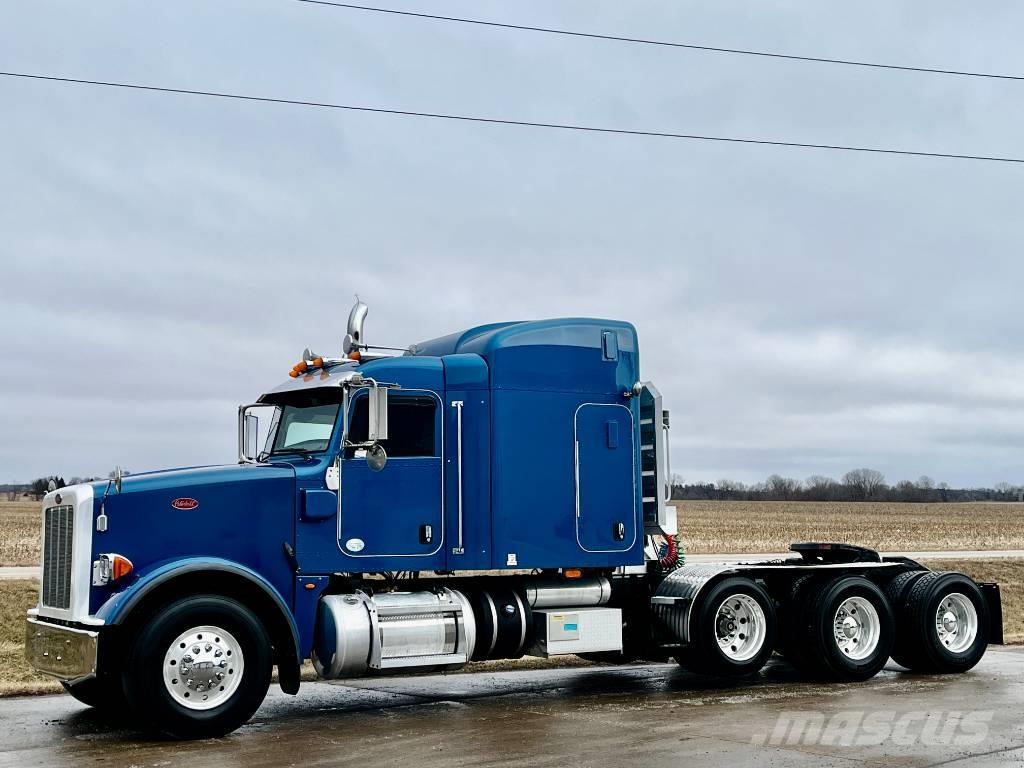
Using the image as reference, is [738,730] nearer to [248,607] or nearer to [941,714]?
[941,714]

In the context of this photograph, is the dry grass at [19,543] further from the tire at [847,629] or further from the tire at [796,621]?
the tire at [847,629]

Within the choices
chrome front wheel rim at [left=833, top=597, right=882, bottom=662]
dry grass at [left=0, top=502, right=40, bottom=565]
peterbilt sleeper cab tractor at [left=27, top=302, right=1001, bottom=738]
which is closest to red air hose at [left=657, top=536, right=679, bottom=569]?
peterbilt sleeper cab tractor at [left=27, top=302, right=1001, bottom=738]

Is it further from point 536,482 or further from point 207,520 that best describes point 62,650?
point 536,482

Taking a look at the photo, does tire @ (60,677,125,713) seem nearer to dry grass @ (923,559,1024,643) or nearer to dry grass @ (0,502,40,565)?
dry grass @ (923,559,1024,643)

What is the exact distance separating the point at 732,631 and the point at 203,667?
232 inches

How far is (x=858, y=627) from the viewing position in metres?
13.7

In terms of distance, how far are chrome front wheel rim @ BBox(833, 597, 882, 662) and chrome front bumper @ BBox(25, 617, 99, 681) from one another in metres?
7.95

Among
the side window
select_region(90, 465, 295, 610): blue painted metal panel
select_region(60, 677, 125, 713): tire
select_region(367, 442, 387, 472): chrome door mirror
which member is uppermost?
the side window

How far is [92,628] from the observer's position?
33.2 ft

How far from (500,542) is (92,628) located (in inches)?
152

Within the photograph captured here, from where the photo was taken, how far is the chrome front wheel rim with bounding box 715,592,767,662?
13039mm

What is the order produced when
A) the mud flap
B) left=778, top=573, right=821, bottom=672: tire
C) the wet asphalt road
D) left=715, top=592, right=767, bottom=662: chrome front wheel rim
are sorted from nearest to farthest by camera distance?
the wet asphalt road
left=715, top=592, right=767, bottom=662: chrome front wheel rim
left=778, top=573, right=821, bottom=672: tire
the mud flap

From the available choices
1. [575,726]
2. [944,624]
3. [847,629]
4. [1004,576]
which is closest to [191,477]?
[575,726]

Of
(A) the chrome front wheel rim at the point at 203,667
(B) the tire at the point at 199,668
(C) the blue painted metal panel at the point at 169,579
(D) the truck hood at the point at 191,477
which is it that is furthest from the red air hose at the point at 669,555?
(A) the chrome front wheel rim at the point at 203,667
